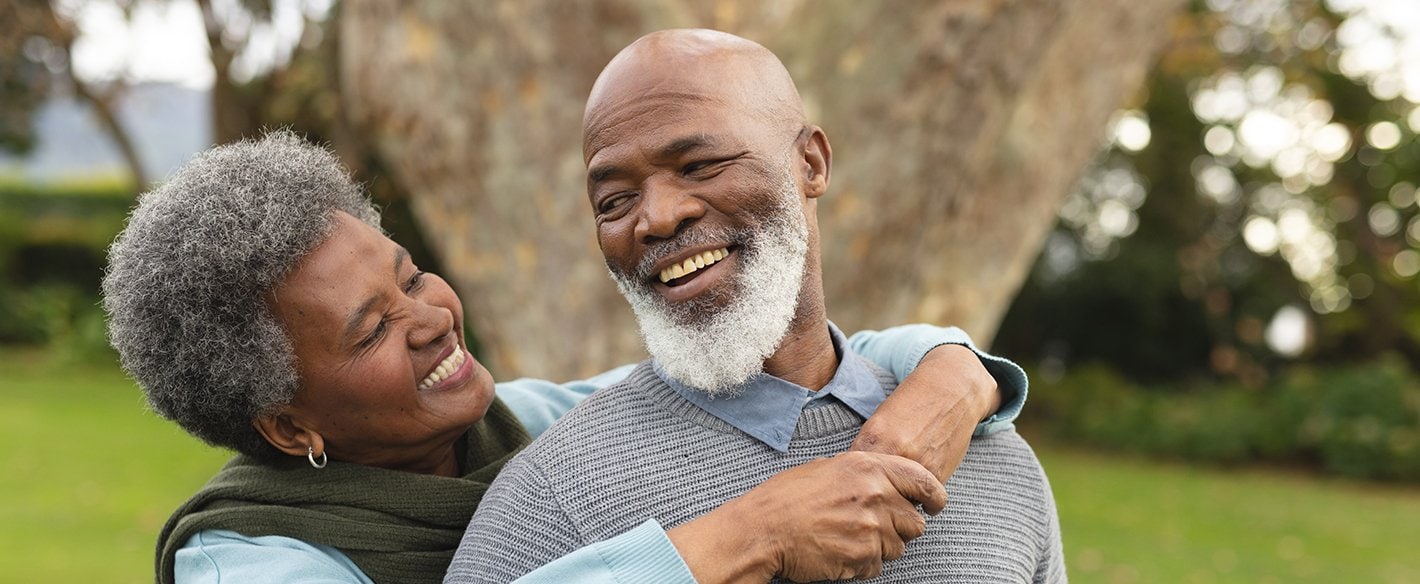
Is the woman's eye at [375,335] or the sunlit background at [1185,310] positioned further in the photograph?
the sunlit background at [1185,310]

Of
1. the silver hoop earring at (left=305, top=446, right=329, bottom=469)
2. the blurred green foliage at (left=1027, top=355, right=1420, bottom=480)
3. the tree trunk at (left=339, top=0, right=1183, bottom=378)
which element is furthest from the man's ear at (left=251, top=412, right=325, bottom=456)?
the blurred green foliage at (left=1027, top=355, right=1420, bottom=480)

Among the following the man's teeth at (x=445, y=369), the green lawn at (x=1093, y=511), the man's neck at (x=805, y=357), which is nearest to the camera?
the man's neck at (x=805, y=357)

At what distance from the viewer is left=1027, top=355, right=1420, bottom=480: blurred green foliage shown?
16.2m

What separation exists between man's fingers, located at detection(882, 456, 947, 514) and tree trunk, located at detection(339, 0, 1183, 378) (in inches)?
153

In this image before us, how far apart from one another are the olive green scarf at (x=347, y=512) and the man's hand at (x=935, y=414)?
968mm

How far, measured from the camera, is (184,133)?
20969 mm

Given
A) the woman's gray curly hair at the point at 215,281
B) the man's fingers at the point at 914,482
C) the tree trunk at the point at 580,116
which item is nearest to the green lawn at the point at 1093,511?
the tree trunk at the point at 580,116

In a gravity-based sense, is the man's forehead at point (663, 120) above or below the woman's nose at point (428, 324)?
above

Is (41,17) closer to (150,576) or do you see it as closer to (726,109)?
(150,576)

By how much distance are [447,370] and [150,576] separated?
8.32 metres

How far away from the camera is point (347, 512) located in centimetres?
271

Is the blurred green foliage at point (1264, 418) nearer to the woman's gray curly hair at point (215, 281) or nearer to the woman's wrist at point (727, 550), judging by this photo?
the woman's wrist at point (727, 550)

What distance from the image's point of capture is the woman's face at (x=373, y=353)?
2.62 metres

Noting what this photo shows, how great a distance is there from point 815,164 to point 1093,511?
39.8ft
